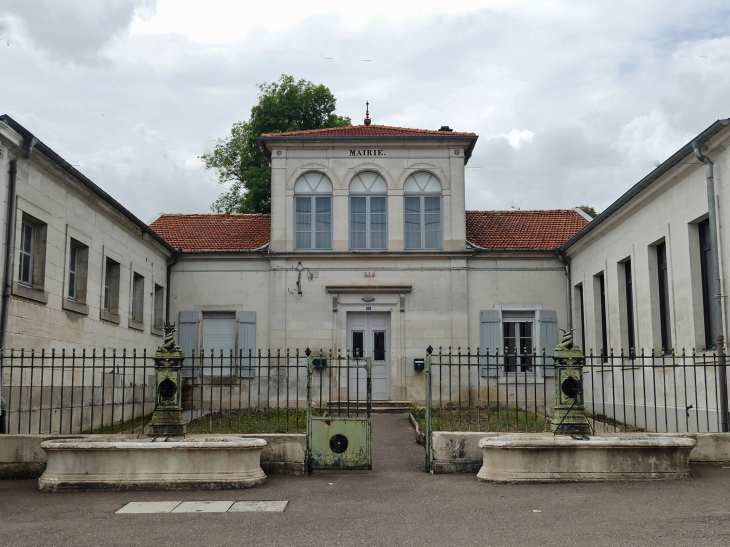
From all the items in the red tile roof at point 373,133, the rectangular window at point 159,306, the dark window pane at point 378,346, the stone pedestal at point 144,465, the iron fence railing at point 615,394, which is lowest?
the stone pedestal at point 144,465

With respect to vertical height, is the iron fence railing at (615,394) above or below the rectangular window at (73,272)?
below

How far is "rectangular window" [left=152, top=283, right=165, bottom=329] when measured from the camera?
19030 mm

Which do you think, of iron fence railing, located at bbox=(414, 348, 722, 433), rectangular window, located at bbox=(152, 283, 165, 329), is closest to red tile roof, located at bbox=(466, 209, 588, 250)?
iron fence railing, located at bbox=(414, 348, 722, 433)

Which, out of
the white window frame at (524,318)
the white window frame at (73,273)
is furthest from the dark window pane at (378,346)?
the white window frame at (73,273)

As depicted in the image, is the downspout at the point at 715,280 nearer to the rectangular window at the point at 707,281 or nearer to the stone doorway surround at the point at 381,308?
the rectangular window at the point at 707,281

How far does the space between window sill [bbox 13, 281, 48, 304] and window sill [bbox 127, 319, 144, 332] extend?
4.62 metres

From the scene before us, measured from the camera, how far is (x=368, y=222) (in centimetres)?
1966

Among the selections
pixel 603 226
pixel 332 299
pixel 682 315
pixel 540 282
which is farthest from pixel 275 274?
pixel 682 315

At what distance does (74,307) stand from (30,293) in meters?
1.78

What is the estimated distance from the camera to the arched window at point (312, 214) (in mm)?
19609

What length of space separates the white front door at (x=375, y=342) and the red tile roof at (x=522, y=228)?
3314 mm

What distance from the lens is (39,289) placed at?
1232 centimetres

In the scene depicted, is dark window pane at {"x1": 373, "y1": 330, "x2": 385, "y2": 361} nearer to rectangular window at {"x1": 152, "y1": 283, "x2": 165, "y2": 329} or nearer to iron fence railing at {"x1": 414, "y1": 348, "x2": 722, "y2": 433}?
iron fence railing at {"x1": 414, "y1": 348, "x2": 722, "y2": 433}

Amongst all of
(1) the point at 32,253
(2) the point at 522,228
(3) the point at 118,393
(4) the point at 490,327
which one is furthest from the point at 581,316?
(1) the point at 32,253
